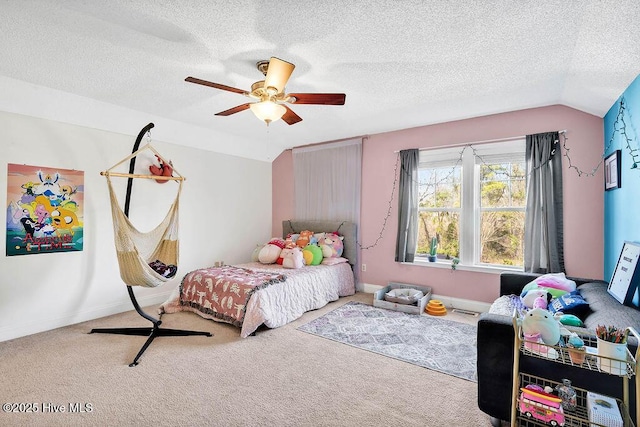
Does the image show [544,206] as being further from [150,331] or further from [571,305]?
[150,331]

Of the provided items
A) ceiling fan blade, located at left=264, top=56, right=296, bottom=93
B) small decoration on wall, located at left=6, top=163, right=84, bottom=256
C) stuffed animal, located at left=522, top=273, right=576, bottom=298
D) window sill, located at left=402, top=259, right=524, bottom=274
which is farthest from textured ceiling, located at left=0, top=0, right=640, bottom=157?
window sill, located at left=402, top=259, right=524, bottom=274

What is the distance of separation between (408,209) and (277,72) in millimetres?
2740

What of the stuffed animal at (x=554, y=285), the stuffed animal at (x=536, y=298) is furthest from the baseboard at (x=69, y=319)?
the stuffed animal at (x=554, y=285)

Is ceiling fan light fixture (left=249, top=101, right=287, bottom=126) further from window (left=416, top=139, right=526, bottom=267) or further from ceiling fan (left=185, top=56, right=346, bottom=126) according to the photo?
window (left=416, top=139, right=526, bottom=267)

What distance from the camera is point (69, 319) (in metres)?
3.25

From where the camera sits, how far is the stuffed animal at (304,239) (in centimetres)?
452

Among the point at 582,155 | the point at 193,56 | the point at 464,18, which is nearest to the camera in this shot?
the point at 464,18

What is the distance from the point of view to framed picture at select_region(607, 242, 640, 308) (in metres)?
1.96

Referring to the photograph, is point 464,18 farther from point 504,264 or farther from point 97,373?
point 97,373

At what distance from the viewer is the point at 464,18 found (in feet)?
5.99

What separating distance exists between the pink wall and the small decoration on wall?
9.81 ft

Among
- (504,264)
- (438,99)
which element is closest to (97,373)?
(438,99)

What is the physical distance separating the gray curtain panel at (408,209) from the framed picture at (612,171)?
6.17 ft

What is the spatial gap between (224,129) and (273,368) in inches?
132
